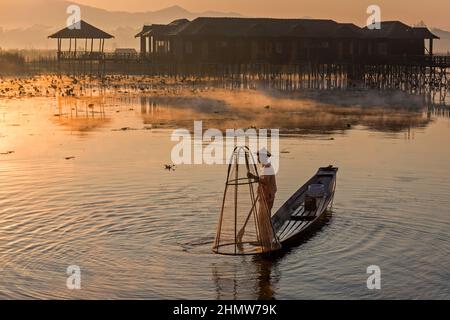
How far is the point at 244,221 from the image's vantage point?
682 inches

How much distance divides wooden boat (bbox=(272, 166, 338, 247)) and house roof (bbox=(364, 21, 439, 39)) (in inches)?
2224

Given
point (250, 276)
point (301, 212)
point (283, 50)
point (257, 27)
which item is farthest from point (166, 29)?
point (250, 276)

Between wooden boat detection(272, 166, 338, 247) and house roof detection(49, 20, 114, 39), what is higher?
house roof detection(49, 20, 114, 39)

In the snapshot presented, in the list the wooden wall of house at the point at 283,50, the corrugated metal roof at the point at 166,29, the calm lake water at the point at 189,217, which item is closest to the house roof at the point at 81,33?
the corrugated metal roof at the point at 166,29

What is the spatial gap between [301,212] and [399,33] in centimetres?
5973

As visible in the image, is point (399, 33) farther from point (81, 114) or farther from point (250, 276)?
point (250, 276)

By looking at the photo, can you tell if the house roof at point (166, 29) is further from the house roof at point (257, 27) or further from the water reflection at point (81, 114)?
the water reflection at point (81, 114)

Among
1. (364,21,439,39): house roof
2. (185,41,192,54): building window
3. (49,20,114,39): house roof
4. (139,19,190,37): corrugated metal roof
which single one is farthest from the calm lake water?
(139,19,190,37): corrugated metal roof

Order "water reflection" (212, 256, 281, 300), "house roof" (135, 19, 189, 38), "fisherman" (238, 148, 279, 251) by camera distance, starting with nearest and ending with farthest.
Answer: "water reflection" (212, 256, 281, 300), "fisherman" (238, 148, 279, 251), "house roof" (135, 19, 189, 38)

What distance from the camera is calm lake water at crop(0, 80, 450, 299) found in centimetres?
1478

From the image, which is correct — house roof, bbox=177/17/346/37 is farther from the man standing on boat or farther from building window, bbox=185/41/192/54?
the man standing on boat

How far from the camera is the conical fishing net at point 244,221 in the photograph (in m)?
16.2

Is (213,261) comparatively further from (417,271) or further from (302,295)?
(417,271)
